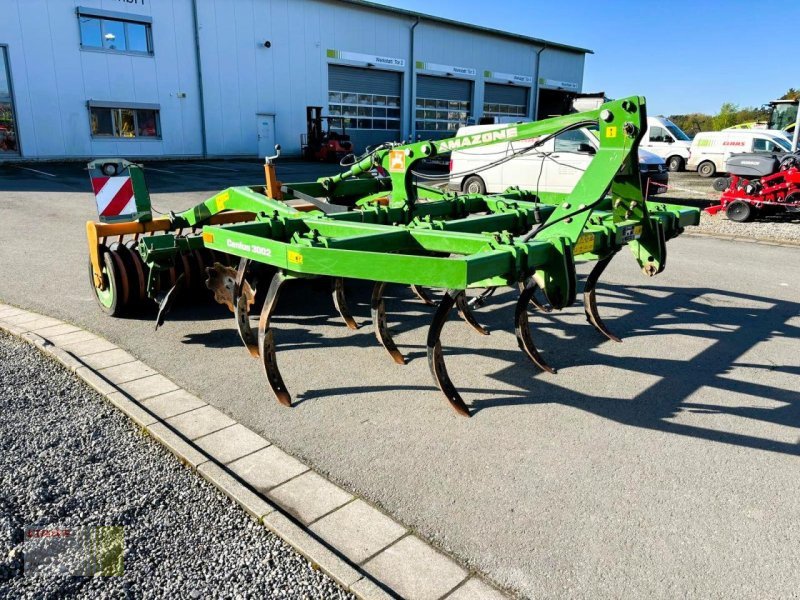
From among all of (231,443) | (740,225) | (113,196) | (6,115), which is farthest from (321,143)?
(231,443)

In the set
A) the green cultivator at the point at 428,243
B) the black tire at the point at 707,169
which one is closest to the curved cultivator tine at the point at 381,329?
the green cultivator at the point at 428,243

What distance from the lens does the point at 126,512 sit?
2848mm

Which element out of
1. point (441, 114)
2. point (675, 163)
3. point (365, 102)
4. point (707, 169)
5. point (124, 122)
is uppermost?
point (365, 102)

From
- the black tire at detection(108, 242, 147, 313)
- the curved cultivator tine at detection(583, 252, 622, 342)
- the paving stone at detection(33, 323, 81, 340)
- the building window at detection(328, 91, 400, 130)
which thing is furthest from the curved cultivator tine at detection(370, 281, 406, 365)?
the building window at detection(328, 91, 400, 130)

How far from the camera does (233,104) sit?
26.8m

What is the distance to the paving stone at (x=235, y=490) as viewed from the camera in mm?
2820

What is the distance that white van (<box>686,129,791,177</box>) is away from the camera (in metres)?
20.2

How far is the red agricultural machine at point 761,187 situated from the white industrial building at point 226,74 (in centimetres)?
2084

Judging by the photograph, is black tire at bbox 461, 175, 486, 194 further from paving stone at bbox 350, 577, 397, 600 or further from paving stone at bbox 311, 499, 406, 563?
paving stone at bbox 350, 577, 397, 600

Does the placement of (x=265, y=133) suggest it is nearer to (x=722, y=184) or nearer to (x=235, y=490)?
(x=722, y=184)

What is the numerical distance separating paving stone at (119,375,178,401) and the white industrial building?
22.5 meters

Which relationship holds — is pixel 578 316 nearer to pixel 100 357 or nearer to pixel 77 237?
pixel 100 357

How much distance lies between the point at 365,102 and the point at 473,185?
18.5 meters

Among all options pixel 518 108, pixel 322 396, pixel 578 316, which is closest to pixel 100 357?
pixel 322 396
